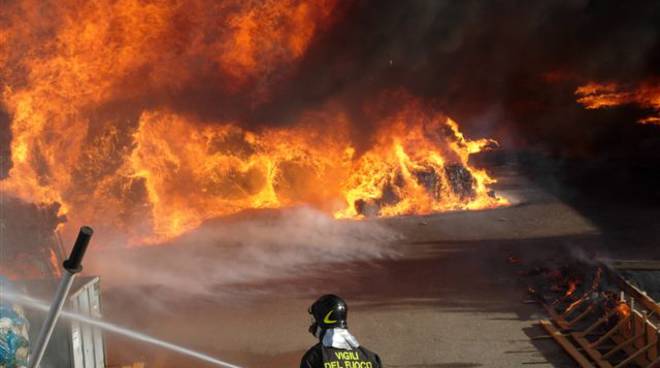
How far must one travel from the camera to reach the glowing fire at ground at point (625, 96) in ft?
91.5

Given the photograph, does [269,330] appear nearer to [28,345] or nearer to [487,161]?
[28,345]

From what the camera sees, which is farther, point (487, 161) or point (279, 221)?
point (487, 161)

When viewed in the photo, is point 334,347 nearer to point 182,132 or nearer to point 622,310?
point 622,310

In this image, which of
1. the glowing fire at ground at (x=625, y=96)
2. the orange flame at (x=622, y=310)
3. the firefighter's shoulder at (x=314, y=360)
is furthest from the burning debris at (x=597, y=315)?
the glowing fire at ground at (x=625, y=96)

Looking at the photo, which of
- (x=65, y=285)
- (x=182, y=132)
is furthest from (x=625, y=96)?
(x=65, y=285)

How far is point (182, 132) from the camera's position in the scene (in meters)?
19.2

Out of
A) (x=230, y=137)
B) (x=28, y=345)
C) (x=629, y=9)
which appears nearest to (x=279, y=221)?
(x=230, y=137)

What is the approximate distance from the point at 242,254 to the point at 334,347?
37.3 ft

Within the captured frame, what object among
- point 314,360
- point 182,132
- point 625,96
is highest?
point 625,96

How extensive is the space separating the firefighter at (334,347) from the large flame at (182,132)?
12132 millimetres

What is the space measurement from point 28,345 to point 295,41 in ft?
53.9

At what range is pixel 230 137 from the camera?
65.1ft

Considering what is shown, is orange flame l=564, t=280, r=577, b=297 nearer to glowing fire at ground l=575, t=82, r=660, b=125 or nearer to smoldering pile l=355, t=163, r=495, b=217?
smoldering pile l=355, t=163, r=495, b=217

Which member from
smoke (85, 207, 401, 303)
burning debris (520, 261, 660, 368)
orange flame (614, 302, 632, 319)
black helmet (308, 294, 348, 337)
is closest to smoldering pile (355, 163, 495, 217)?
smoke (85, 207, 401, 303)
